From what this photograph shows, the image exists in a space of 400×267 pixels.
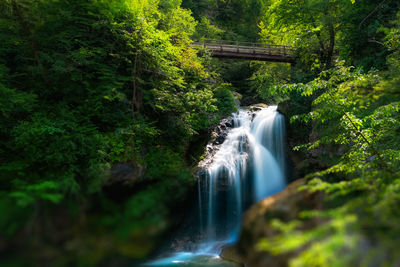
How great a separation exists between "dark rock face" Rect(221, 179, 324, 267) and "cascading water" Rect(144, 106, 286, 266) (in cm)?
423

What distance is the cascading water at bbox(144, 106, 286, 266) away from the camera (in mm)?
7261

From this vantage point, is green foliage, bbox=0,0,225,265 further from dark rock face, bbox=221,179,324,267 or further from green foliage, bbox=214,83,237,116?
green foliage, bbox=214,83,237,116

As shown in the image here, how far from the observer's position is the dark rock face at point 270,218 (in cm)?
161

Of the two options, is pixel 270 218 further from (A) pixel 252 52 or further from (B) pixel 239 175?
(A) pixel 252 52

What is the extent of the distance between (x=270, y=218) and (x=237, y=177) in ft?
23.0

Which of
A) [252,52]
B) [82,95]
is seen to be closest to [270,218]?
[82,95]

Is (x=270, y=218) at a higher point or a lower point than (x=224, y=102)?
lower

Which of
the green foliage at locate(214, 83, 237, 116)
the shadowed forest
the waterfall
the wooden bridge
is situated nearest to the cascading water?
the waterfall

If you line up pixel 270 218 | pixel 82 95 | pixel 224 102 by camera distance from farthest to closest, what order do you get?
pixel 224 102
pixel 82 95
pixel 270 218

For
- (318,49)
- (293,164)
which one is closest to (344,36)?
(318,49)

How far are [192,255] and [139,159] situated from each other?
3.13m

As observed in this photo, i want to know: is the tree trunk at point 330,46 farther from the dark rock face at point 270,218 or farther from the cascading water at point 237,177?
the dark rock face at point 270,218

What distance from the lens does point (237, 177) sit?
8.65 m

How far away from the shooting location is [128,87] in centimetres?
683
